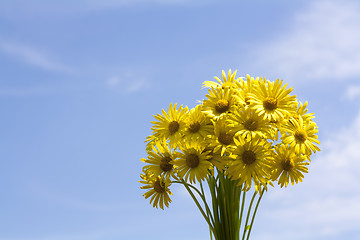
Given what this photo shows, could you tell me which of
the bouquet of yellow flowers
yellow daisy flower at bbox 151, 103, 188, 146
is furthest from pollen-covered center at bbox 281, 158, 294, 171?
yellow daisy flower at bbox 151, 103, 188, 146

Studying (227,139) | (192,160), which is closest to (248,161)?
(227,139)

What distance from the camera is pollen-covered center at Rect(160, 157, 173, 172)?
9.64 feet

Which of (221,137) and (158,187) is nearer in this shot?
(221,137)

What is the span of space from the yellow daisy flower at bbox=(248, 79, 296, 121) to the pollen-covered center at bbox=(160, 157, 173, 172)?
638 millimetres

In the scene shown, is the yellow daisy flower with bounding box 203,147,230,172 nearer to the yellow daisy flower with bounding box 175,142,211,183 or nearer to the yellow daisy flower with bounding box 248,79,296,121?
the yellow daisy flower with bounding box 175,142,211,183

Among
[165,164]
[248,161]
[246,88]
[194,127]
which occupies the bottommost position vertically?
[248,161]

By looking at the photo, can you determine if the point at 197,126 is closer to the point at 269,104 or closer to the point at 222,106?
the point at 222,106

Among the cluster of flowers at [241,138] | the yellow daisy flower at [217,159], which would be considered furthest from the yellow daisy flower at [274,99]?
the yellow daisy flower at [217,159]

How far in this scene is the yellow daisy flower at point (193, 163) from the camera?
278 cm

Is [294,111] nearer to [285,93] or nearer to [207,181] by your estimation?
[285,93]

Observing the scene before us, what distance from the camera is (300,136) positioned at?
2.84 meters

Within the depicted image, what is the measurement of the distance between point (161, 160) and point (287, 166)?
768 mm

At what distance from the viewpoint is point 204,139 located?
9.39 ft

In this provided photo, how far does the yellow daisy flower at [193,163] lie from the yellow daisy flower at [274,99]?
43 cm
